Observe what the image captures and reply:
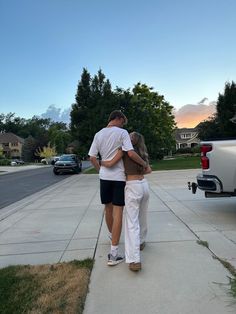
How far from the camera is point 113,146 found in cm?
527

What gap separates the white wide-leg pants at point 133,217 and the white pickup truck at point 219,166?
8.39 feet

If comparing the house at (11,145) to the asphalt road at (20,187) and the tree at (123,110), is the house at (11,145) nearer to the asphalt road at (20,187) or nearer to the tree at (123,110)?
the tree at (123,110)

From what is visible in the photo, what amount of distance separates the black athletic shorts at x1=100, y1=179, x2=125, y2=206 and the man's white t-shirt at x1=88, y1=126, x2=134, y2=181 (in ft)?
0.20

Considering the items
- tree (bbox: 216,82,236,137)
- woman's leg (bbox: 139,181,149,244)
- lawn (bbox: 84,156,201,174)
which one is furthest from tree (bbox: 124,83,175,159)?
woman's leg (bbox: 139,181,149,244)

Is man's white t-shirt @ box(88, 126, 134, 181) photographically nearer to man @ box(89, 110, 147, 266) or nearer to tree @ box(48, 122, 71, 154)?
man @ box(89, 110, 147, 266)

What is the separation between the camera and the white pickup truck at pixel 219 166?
7410 millimetres

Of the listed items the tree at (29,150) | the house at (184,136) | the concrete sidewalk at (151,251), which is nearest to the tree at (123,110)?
the concrete sidewalk at (151,251)

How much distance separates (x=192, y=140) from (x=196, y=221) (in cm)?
10749

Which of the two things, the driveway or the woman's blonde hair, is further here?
the driveway

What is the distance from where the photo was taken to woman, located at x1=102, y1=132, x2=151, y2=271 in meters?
4.86

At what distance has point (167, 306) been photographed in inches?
151

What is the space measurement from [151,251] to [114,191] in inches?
42.6

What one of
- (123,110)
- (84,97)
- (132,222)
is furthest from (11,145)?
(132,222)

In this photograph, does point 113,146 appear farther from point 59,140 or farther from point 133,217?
point 59,140
